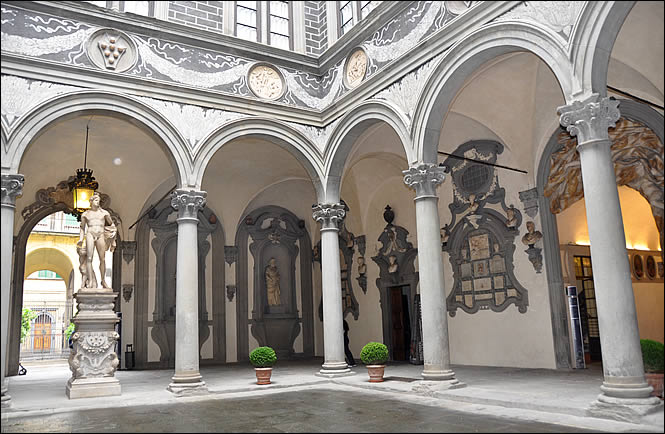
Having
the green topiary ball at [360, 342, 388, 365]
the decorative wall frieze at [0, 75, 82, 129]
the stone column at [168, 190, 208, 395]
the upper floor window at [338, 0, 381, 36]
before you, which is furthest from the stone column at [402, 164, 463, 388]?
the decorative wall frieze at [0, 75, 82, 129]

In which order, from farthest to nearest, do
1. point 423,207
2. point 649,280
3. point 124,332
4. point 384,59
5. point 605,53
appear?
point 124,332 → point 649,280 → point 384,59 → point 423,207 → point 605,53

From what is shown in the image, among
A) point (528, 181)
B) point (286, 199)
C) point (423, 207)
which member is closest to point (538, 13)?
point (423, 207)

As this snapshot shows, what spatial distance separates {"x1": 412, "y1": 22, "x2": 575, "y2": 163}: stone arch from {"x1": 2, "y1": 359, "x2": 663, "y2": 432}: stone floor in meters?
3.69

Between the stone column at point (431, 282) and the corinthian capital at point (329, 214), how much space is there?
238cm

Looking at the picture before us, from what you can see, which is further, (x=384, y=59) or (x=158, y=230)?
(x=158, y=230)

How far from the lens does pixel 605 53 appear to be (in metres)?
6.35

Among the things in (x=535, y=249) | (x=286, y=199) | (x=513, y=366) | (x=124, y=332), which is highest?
(x=286, y=199)

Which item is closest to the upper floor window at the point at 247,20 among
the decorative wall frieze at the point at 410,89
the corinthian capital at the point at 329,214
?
the decorative wall frieze at the point at 410,89

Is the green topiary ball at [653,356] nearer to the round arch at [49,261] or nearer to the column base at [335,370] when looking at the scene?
the column base at [335,370]

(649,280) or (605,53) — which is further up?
(605,53)

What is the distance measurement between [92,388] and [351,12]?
861 cm

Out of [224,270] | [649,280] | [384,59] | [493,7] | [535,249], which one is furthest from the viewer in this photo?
[224,270]

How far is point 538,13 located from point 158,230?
36.0 ft

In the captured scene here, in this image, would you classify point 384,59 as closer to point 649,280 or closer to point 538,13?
point 538,13
